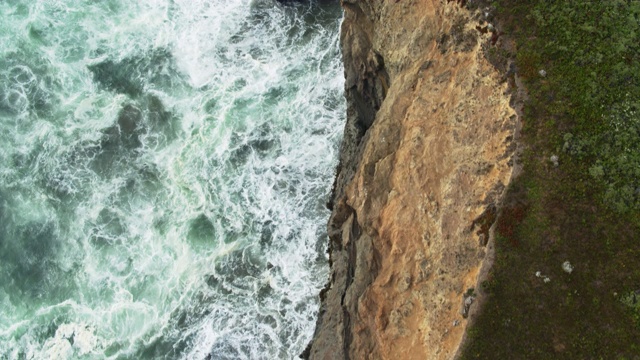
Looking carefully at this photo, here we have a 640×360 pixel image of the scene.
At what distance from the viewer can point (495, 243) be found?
22938mm

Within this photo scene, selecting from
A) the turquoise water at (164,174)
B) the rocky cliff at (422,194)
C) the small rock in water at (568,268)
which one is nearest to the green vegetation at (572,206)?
the small rock in water at (568,268)

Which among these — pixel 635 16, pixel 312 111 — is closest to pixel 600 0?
pixel 635 16

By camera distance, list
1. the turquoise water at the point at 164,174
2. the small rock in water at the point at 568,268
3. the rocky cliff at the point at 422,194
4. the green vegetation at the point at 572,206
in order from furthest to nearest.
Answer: the turquoise water at the point at 164,174, the rocky cliff at the point at 422,194, the small rock in water at the point at 568,268, the green vegetation at the point at 572,206

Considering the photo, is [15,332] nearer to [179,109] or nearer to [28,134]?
[28,134]

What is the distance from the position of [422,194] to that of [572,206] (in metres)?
6.22

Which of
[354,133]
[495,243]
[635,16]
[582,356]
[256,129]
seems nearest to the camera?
[582,356]

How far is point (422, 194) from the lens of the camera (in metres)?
25.5

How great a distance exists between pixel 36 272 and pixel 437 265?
27404 millimetres

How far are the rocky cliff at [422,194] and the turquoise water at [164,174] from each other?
7.34m

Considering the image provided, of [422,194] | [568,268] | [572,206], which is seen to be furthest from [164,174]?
[568,268]

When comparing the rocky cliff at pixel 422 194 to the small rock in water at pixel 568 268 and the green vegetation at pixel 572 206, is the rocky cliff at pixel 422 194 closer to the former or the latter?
the green vegetation at pixel 572 206

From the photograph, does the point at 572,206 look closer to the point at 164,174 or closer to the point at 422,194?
the point at 422,194

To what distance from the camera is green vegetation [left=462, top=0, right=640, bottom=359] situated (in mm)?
21797

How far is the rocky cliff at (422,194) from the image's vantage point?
2370 cm
